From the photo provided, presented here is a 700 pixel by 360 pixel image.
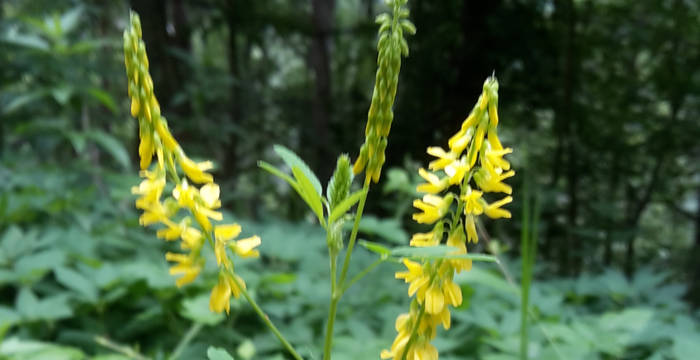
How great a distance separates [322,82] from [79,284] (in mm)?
3841

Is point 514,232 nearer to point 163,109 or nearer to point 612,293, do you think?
point 612,293

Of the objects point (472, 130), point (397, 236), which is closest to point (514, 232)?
point (397, 236)

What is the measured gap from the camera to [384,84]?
1.49 ft

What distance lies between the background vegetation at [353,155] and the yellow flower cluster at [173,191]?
57 centimetres

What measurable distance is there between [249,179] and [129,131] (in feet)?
5.35

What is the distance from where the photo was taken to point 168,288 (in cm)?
144

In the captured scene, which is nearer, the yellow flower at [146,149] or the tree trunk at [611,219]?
the yellow flower at [146,149]

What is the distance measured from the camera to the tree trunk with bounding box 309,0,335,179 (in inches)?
185

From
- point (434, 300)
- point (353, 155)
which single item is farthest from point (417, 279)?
point (353, 155)

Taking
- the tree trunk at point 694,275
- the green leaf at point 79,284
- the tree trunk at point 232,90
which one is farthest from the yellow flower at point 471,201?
the tree trunk at point 232,90

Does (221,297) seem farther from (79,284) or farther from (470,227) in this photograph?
(79,284)

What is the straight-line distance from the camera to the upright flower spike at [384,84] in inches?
17.9

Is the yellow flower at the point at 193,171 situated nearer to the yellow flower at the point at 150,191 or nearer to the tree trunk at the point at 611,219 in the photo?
the yellow flower at the point at 150,191

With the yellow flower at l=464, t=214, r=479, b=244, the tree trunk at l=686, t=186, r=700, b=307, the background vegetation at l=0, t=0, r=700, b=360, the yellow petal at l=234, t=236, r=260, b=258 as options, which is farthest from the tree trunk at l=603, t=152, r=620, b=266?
the yellow petal at l=234, t=236, r=260, b=258
